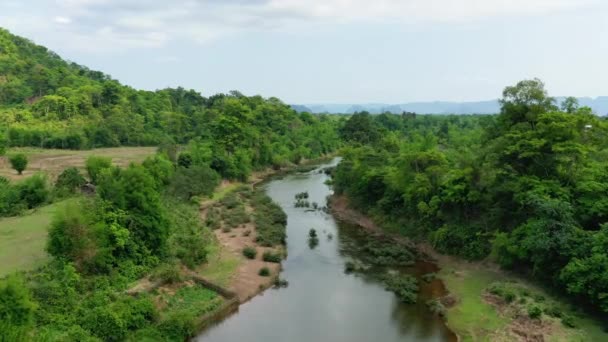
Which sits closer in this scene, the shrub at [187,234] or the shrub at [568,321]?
the shrub at [568,321]

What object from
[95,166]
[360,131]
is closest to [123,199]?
[95,166]

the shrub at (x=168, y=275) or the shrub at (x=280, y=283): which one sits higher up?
the shrub at (x=168, y=275)

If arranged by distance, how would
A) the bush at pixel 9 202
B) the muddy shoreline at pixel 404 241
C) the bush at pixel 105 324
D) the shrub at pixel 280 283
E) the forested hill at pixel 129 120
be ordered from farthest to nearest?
1. the forested hill at pixel 129 120
2. the bush at pixel 9 202
3. the shrub at pixel 280 283
4. the muddy shoreline at pixel 404 241
5. the bush at pixel 105 324

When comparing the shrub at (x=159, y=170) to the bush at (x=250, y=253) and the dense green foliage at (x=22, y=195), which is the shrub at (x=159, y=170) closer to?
the dense green foliage at (x=22, y=195)

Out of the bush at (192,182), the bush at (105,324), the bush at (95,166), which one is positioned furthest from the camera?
the bush at (192,182)

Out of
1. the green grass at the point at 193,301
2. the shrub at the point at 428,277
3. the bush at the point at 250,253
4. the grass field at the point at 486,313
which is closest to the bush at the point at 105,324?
the green grass at the point at 193,301

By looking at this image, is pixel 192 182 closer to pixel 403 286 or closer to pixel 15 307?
pixel 403 286

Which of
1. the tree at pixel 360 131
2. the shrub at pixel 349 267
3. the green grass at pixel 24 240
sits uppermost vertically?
the tree at pixel 360 131
